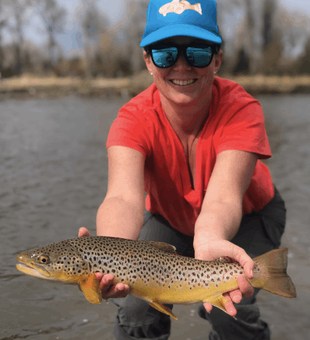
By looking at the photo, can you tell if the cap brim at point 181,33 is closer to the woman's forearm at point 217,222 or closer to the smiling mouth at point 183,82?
the smiling mouth at point 183,82

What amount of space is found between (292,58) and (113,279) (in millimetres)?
52952

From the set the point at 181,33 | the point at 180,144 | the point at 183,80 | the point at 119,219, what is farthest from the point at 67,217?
the point at 181,33

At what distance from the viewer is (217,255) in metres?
2.34

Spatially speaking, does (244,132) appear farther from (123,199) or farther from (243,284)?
(243,284)

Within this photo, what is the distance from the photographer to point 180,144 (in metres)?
2.88

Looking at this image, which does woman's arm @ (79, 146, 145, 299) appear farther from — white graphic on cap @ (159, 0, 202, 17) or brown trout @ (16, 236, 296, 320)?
white graphic on cap @ (159, 0, 202, 17)

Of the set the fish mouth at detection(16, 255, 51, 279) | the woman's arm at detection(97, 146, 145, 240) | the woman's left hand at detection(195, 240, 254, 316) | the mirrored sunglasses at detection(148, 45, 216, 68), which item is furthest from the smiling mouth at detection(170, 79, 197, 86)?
the fish mouth at detection(16, 255, 51, 279)

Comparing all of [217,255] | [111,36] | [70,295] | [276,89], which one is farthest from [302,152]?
[111,36]

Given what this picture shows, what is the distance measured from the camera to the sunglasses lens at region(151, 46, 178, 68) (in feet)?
8.70

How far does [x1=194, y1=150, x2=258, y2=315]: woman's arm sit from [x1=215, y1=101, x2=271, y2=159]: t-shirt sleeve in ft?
0.16

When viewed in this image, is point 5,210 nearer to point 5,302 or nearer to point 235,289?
point 5,302

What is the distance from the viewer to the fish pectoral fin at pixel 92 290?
2078 millimetres

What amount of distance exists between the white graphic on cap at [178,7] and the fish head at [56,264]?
1.57 m

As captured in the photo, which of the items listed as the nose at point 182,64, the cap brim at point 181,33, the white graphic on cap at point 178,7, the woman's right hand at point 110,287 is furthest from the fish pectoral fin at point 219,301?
the white graphic on cap at point 178,7
